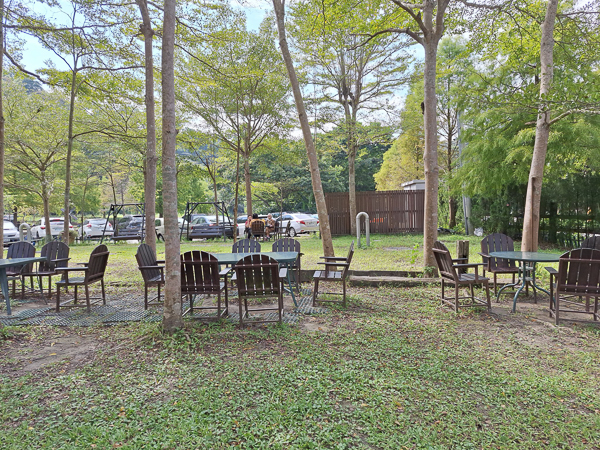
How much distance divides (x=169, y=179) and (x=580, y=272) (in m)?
5.28

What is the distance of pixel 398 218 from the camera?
18719mm

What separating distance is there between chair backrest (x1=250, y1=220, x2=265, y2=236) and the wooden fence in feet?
13.7

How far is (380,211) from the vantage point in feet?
61.9

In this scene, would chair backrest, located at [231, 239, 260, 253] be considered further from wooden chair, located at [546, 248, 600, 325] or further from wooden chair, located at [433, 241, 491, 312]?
wooden chair, located at [546, 248, 600, 325]

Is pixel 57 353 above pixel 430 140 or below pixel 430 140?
below

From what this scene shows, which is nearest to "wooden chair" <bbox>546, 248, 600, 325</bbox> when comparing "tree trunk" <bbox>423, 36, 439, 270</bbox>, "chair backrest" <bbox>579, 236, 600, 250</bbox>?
"chair backrest" <bbox>579, 236, 600, 250</bbox>

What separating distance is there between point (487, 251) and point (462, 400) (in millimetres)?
4333

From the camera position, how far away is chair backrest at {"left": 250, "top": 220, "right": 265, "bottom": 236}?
51.8 ft

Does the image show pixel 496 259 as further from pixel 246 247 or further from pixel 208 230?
pixel 208 230

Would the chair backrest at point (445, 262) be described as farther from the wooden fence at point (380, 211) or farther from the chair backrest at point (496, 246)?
the wooden fence at point (380, 211)

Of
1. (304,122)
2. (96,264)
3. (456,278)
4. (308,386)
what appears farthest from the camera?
(304,122)

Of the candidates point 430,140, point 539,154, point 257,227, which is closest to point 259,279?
point 430,140

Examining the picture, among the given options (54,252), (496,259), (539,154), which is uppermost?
(539,154)

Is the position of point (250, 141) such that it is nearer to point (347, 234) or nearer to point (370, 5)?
point (347, 234)
